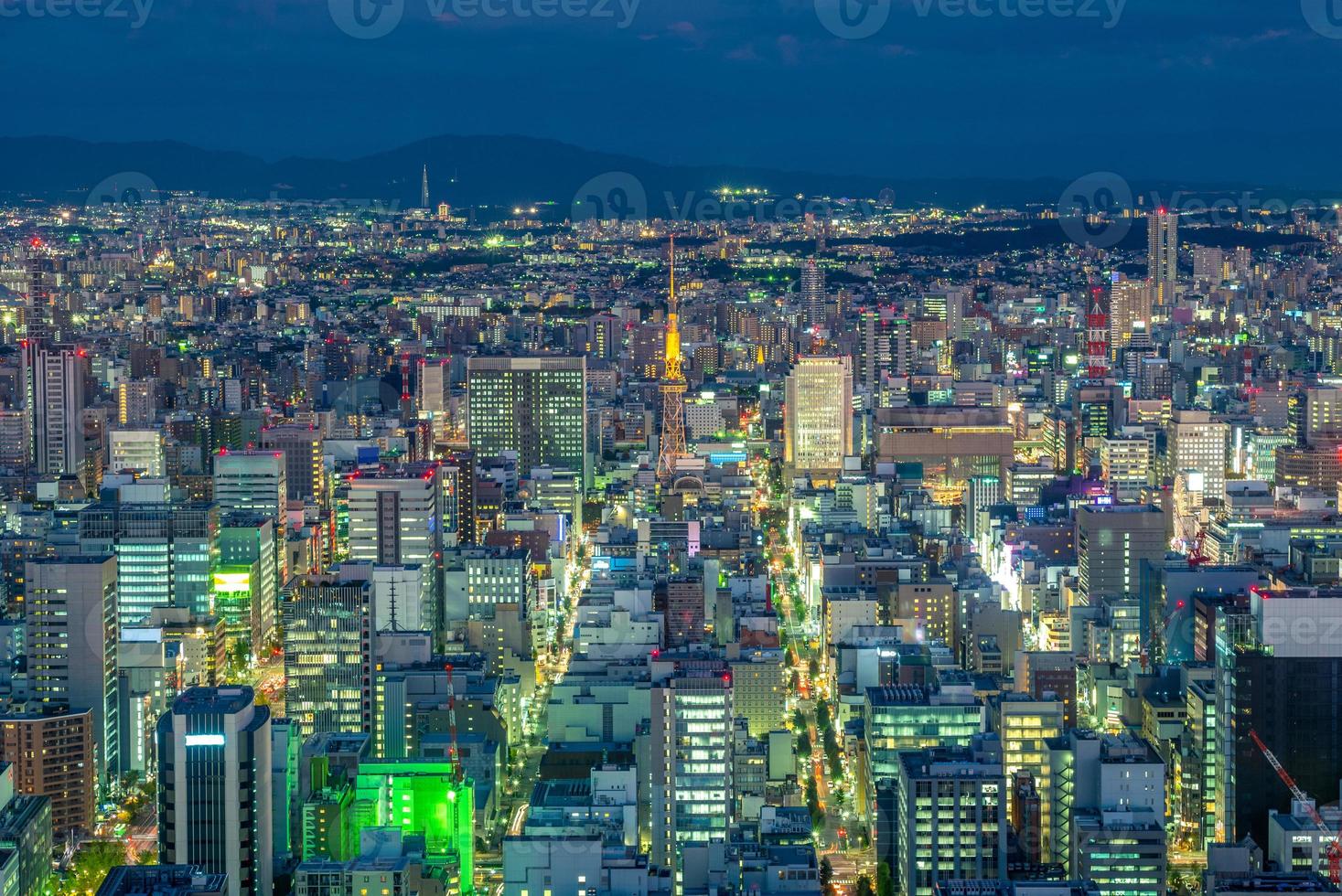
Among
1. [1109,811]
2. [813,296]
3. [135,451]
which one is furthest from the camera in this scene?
[813,296]

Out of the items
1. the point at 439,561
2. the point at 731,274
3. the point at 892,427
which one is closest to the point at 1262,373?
the point at 892,427

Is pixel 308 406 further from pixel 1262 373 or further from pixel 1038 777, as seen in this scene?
pixel 1038 777

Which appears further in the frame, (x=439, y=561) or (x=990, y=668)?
(x=439, y=561)

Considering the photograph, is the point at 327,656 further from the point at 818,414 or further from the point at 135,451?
the point at 818,414

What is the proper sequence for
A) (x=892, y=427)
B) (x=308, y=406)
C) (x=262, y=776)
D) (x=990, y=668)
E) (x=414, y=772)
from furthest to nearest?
(x=308, y=406)
(x=892, y=427)
(x=990, y=668)
(x=414, y=772)
(x=262, y=776)

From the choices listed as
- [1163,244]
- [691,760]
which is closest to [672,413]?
[691,760]
